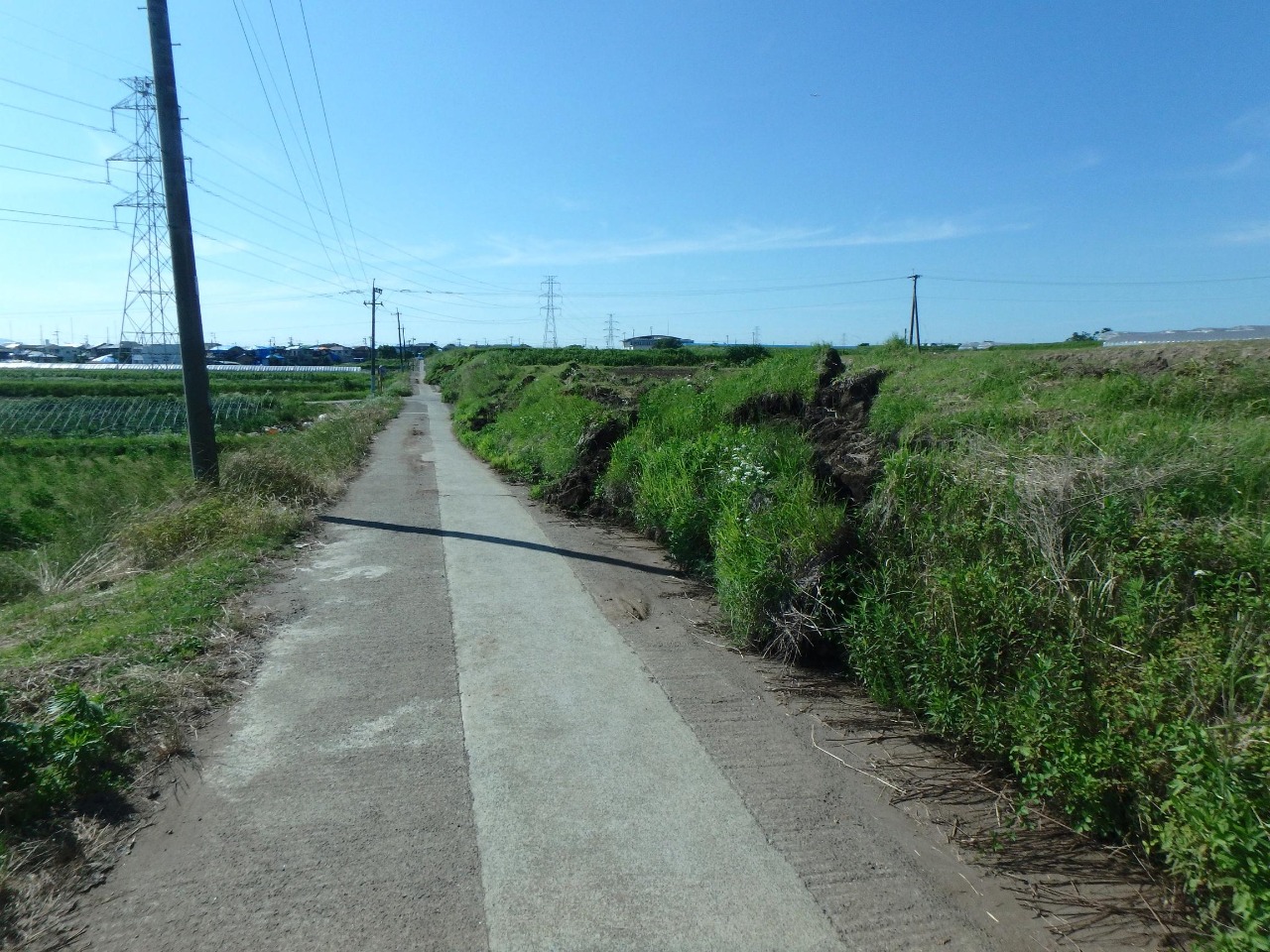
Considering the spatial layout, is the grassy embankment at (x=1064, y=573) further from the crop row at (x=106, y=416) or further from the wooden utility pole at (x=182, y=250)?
the crop row at (x=106, y=416)

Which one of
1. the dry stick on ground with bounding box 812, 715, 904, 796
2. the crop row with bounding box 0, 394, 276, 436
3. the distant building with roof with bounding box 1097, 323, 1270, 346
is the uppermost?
the distant building with roof with bounding box 1097, 323, 1270, 346

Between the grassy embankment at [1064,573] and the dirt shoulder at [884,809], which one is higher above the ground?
the grassy embankment at [1064,573]

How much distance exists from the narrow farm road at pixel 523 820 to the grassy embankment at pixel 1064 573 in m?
0.69

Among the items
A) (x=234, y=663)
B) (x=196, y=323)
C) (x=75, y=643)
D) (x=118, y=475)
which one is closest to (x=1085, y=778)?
(x=234, y=663)

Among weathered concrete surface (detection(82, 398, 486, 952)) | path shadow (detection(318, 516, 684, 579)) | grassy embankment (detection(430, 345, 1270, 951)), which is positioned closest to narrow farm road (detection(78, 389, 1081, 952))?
weathered concrete surface (detection(82, 398, 486, 952))

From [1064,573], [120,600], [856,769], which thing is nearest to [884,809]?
[856,769]

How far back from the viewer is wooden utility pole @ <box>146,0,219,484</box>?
12.1m

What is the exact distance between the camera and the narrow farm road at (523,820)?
11.2 ft

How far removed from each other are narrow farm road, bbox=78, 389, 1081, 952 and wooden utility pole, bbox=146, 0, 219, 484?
6517 millimetres

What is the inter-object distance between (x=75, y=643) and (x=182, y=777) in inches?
97.1

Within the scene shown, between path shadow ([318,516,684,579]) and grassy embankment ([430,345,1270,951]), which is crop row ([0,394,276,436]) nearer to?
path shadow ([318,516,684,579])

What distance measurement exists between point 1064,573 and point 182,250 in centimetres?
1235

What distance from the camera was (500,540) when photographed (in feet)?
36.2

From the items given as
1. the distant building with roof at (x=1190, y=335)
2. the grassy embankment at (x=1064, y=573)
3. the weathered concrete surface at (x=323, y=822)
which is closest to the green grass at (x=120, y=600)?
the weathered concrete surface at (x=323, y=822)
